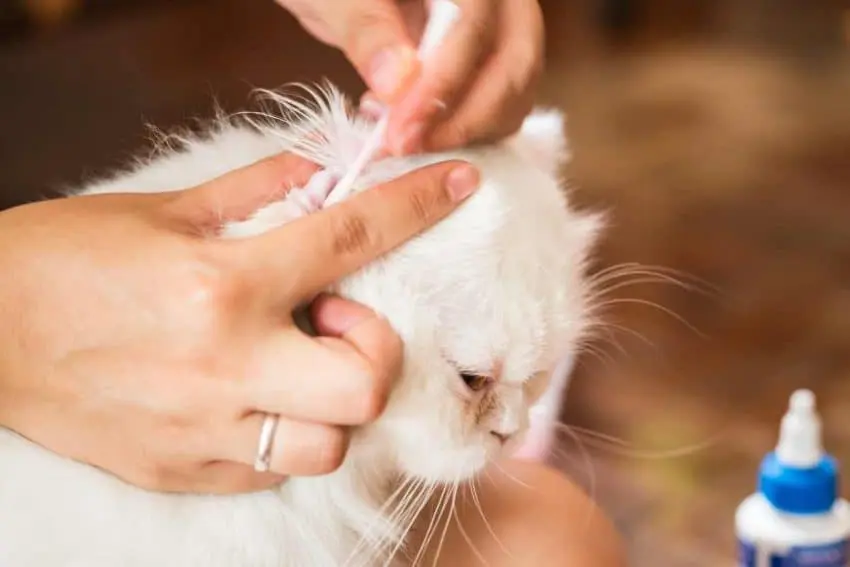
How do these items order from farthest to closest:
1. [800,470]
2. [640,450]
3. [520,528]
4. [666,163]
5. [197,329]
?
1. [666,163]
2. [640,450]
3. [800,470]
4. [520,528]
5. [197,329]

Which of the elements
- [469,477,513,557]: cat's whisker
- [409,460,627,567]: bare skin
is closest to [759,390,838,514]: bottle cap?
[409,460,627,567]: bare skin

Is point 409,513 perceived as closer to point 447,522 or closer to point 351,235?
point 447,522

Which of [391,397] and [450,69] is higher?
[450,69]

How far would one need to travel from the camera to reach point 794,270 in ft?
6.09

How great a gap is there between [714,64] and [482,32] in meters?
2.18

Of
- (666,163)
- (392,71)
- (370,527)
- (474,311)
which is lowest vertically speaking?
(370,527)

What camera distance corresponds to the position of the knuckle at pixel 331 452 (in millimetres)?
604

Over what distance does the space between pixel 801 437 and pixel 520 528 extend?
0.87 feet

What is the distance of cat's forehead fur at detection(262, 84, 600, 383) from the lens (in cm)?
63

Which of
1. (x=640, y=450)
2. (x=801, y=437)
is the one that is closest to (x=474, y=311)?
(x=801, y=437)

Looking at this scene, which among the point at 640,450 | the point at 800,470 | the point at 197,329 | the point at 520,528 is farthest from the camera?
the point at 640,450

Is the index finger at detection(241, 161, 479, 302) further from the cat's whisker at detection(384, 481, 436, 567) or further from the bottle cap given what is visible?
the bottle cap

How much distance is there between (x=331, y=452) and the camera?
61 centimetres

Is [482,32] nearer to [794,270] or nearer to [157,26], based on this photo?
[794,270]
